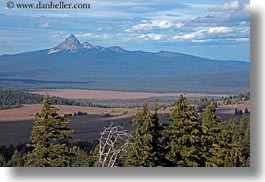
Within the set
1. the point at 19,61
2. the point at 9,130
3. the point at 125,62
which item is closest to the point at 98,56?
the point at 125,62

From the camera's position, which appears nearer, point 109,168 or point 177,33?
point 109,168

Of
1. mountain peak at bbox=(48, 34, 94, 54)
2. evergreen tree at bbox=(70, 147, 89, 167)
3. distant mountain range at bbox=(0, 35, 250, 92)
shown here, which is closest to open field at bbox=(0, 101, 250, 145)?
evergreen tree at bbox=(70, 147, 89, 167)

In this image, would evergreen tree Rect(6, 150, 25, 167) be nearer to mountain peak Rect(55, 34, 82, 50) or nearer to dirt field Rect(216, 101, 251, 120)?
mountain peak Rect(55, 34, 82, 50)

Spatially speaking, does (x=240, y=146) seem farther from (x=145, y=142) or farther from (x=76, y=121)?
(x=76, y=121)

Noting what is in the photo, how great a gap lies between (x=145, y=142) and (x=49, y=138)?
2.62 feet

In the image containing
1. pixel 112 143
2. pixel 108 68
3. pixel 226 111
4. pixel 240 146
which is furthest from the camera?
pixel 108 68

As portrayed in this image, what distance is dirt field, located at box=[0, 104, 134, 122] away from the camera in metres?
4.79

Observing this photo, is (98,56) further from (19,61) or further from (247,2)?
(247,2)

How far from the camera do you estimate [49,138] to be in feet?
15.8

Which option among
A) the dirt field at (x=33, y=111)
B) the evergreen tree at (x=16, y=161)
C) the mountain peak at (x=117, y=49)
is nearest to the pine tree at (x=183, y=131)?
the dirt field at (x=33, y=111)

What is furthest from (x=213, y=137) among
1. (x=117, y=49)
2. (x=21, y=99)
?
(x=21, y=99)

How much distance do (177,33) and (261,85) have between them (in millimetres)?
846

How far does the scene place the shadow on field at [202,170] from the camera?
4.64 m

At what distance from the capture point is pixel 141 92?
195 inches
